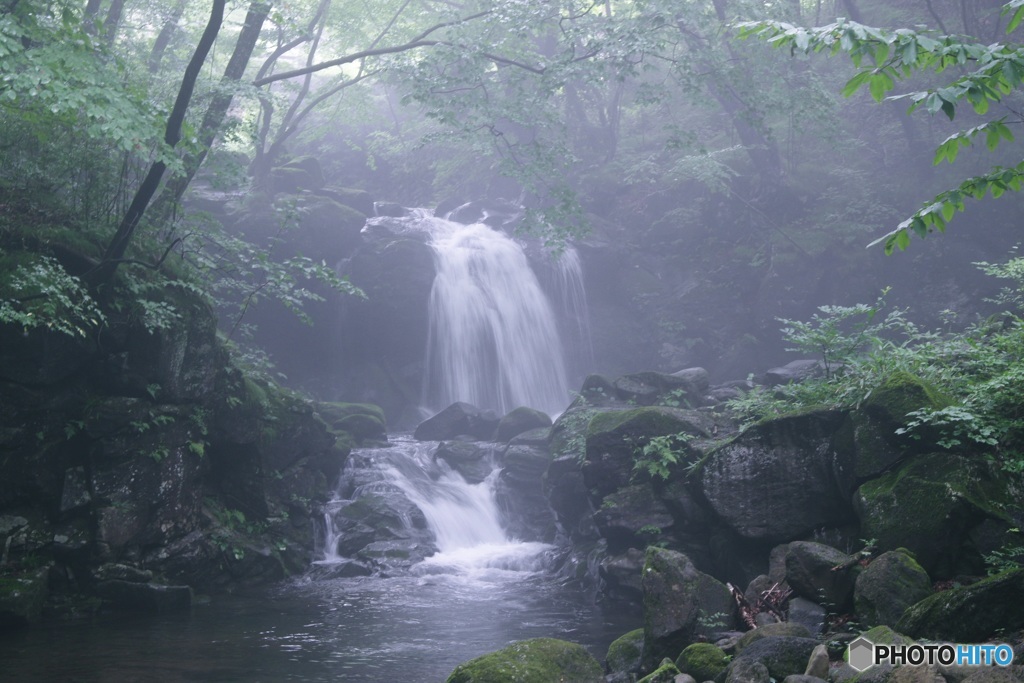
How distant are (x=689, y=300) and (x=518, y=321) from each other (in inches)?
220

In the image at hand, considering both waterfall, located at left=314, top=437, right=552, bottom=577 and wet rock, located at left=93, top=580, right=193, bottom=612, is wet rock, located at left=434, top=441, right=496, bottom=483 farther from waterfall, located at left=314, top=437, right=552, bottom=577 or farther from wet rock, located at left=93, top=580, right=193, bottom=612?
wet rock, located at left=93, top=580, right=193, bottom=612

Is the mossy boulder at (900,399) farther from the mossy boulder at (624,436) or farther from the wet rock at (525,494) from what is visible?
the wet rock at (525,494)

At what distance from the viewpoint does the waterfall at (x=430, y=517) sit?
46.9 feet

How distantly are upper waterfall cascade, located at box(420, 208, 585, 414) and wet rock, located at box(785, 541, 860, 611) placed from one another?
50.7 ft

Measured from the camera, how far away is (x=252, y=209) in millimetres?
23078

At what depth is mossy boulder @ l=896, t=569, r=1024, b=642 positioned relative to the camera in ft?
17.1

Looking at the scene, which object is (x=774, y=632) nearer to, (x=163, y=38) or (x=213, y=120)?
(x=213, y=120)

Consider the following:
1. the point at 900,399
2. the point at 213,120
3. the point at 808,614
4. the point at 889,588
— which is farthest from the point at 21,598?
the point at 900,399

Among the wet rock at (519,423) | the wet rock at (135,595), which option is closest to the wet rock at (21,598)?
the wet rock at (135,595)

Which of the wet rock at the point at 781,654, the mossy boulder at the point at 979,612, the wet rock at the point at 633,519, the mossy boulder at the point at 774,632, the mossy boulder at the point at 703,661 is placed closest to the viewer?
the mossy boulder at the point at 979,612

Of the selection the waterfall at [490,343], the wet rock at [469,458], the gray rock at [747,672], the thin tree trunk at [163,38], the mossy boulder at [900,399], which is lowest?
the gray rock at [747,672]

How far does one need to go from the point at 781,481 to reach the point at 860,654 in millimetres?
4233

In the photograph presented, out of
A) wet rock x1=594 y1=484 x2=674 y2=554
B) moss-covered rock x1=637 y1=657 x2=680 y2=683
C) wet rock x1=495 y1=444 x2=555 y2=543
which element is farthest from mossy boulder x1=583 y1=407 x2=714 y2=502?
moss-covered rock x1=637 y1=657 x2=680 y2=683

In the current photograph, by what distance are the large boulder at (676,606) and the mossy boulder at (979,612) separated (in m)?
2.33
